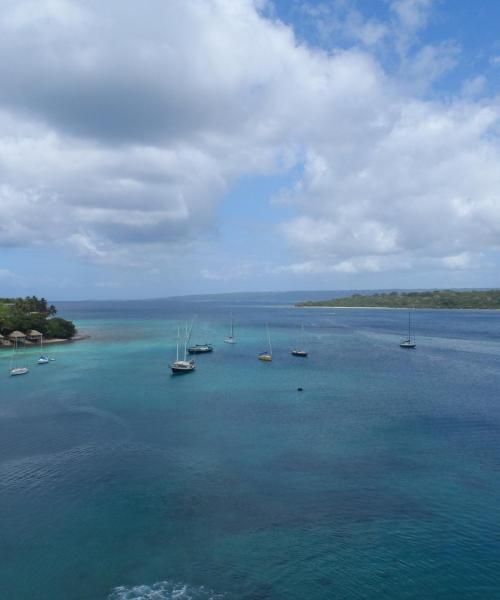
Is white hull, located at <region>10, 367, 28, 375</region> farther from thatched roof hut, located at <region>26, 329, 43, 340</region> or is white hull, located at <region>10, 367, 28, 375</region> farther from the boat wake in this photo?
the boat wake

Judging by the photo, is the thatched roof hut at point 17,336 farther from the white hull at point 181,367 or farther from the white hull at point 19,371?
the white hull at point 181,367

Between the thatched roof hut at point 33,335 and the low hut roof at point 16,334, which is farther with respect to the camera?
the thatched roof hut at point 33,335

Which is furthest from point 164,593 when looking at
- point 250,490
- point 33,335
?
point 33,335

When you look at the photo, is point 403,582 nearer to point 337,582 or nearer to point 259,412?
point 337,582

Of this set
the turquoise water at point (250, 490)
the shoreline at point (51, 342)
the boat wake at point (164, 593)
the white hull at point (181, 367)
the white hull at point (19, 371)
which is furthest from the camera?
the shoreline at point (51, 342)

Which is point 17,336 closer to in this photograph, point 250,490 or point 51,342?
point 51,342

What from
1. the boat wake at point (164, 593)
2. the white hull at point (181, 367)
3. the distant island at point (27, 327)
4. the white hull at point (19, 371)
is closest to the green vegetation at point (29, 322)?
the distant island at point (27, 327)
